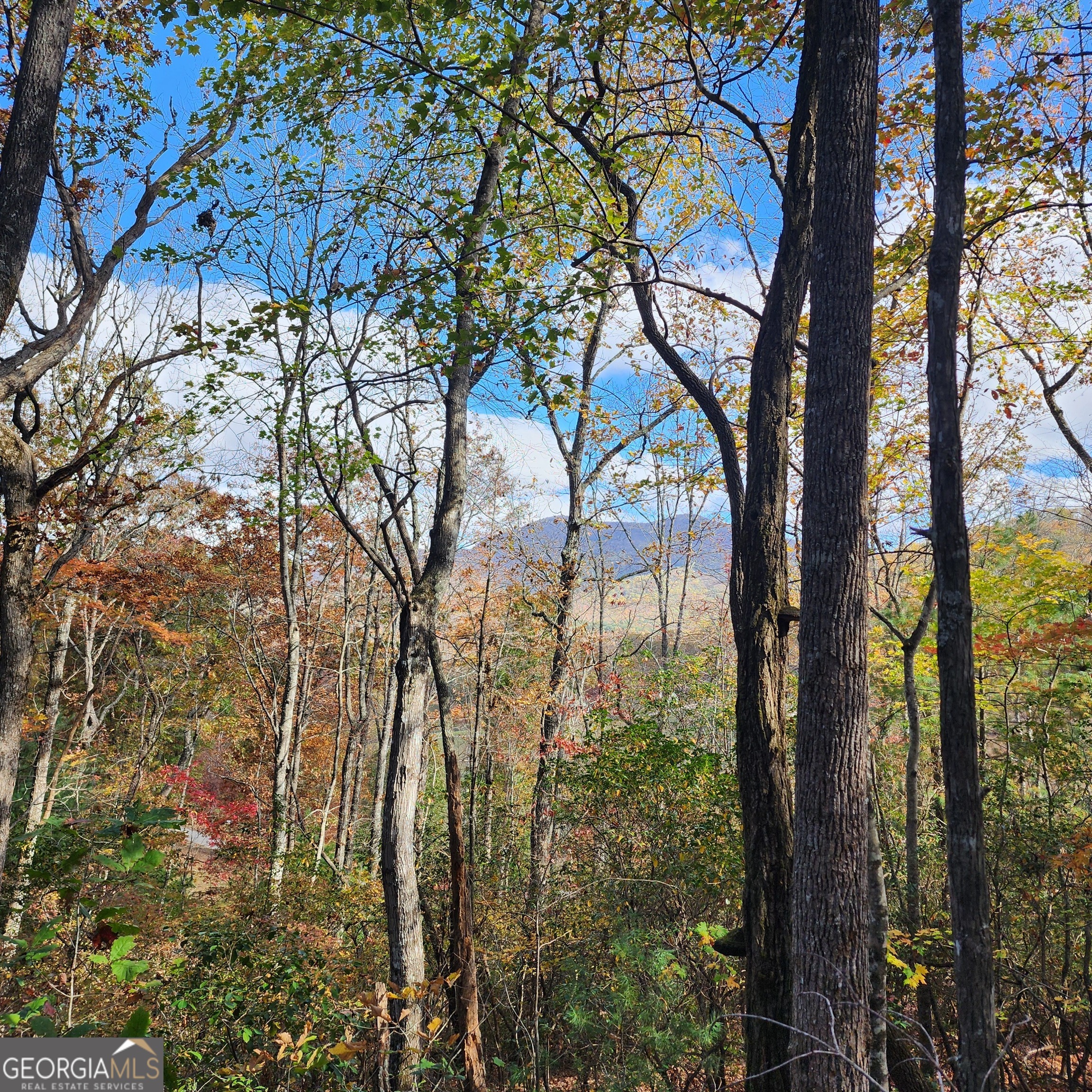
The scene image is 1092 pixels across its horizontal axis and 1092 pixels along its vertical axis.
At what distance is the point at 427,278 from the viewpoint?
4316 millimetres

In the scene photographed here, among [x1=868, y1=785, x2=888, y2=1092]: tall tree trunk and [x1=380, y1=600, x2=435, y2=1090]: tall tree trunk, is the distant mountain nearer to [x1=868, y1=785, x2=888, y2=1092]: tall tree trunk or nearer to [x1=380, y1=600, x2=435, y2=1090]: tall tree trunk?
[x1=380, y1=600, x2=435, y2=1090]: tall tree trunk

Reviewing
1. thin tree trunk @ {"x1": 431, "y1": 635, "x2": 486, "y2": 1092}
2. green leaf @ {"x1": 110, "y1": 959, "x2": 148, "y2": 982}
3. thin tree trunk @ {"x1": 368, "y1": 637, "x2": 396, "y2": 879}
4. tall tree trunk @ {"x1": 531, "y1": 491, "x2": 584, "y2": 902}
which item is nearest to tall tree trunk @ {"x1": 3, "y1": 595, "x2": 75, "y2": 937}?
thin tree trunk @ {"x1": 368, "y1": 637, "x2": 396, "y2": 879}

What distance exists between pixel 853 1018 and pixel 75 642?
1691 cm

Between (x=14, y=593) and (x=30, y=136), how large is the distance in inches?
129

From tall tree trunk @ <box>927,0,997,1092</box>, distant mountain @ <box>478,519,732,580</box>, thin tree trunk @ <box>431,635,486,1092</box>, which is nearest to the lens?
tall tree trunk @ <box>927,0,997,1092</box>

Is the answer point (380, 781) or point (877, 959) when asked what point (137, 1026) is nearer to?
point (877, 959)

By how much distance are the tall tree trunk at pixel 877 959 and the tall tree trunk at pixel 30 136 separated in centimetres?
601

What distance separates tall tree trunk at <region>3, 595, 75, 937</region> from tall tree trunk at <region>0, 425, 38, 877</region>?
12.4ft

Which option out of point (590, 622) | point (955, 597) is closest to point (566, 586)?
point (590, 622)

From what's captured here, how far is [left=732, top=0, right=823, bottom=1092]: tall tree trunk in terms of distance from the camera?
139 inches

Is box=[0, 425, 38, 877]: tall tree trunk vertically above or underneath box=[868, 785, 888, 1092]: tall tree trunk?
above

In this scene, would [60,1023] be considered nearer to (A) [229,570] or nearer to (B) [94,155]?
(B) [94,155]

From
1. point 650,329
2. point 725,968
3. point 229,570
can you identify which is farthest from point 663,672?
point 229,570

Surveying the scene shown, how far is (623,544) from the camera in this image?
45.4 ft
